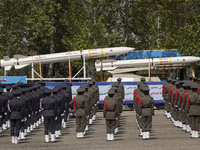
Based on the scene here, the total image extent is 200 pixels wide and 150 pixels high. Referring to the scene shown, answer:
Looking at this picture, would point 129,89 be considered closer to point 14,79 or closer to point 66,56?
point 66,56

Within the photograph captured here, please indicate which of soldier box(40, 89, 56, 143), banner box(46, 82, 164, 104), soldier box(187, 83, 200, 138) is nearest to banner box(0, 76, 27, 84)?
banner box(46, 82, 164, 104)

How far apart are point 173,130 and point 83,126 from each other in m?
4.53

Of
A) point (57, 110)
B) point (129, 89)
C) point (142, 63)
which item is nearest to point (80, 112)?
point (57, 110)

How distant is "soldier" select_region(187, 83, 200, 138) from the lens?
716 inches

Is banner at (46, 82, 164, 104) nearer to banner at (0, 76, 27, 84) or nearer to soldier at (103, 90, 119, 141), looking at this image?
banner at (0, 76, 27, 84)

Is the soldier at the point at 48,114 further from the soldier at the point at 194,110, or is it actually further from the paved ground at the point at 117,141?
the soldier at the point at 194,110

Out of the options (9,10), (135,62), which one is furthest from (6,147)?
(9,10)

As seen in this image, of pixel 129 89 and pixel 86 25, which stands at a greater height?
pixel 86 25

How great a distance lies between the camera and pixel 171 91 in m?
22.8

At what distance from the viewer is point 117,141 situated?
1762 cm

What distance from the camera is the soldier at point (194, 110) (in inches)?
716

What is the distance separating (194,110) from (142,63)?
2026cm

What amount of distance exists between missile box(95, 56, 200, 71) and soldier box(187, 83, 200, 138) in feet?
64.6

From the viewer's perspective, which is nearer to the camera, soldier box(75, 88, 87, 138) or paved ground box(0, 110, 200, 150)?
paved ground box(0, 110, 200, 150)
